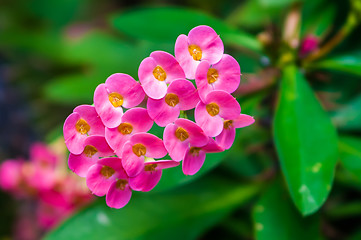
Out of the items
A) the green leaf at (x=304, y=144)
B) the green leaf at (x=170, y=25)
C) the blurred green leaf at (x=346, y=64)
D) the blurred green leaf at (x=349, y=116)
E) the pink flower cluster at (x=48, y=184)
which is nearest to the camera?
the green leaf at (x=304, y=144)

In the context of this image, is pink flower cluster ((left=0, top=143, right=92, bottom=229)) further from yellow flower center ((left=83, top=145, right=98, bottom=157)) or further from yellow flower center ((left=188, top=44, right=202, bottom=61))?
yellow flower center ((left=188, top=44, right=202, bottom=61))

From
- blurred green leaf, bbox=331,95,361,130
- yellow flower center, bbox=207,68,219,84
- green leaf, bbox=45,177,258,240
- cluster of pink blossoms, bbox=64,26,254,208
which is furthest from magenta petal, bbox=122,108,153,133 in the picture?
blurred green leaf, bbox=331,95,361,130

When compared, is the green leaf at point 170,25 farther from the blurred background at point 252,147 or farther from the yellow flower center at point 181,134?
the yellow flower center at point 181,134

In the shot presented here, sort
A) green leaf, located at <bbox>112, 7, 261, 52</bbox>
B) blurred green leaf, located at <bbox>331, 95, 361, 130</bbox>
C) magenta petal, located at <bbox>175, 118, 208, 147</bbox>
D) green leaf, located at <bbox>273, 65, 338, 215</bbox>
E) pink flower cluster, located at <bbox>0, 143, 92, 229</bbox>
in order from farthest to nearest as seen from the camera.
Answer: pink flower cluster, located at <bbox>0, 143, 92, 229</bbox> < blurred green leaf, located at <bbox>331, 95, 361, 130</bbox> < green leaf, located at <bbox>112, 7, 261, 52</bbox> < green leaf, located at <bbox>273, 65, 338, 215</bbox> < magenta petal, located at <bbox>175, 118, 208, 147</bbox>

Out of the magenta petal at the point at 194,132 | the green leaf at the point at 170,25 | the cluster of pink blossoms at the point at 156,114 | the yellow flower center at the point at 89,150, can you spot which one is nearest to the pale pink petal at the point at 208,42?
the cluster of pink blossoms at the point at 156,114

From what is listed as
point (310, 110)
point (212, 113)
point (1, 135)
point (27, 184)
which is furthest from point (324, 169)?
point (1, 135)

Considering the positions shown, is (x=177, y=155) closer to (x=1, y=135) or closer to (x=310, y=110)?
(x=310, y=110)

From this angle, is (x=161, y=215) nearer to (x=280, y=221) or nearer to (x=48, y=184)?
(x=280, y=221)
